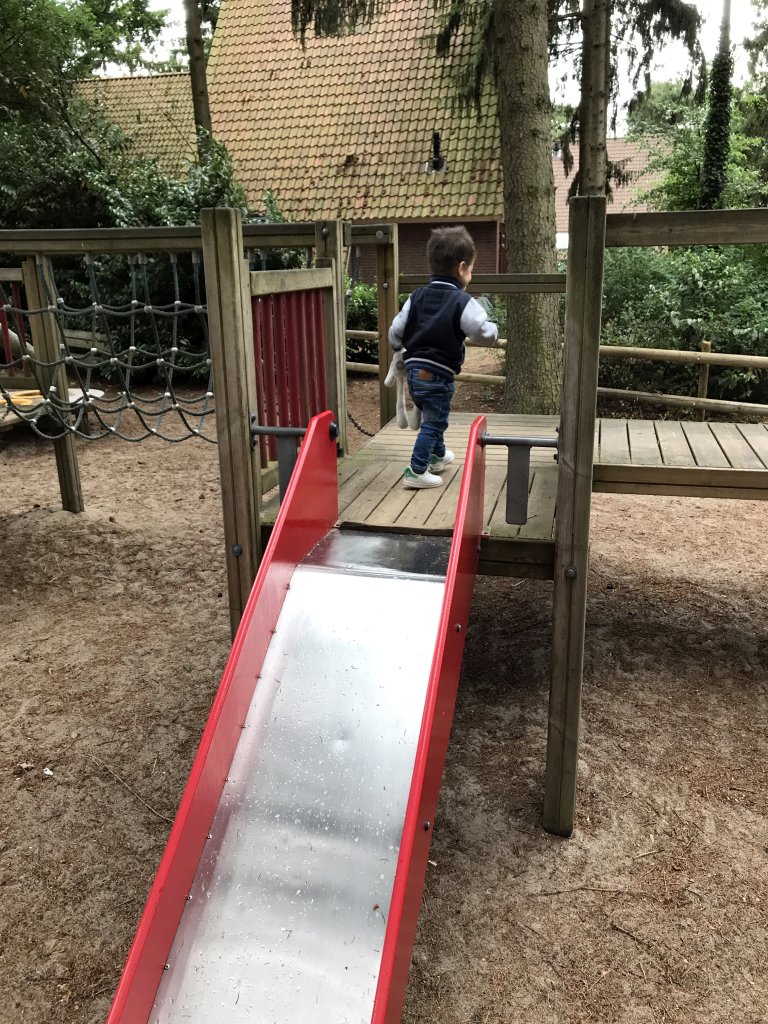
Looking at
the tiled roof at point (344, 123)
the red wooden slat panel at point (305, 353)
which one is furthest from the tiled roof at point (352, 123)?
the red wooden slat panel at point (305, 353)

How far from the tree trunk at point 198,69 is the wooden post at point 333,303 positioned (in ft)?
29.3

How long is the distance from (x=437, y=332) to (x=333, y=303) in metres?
0.78

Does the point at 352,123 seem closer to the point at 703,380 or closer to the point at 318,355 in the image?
the point at 703,380

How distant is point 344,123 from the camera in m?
15.9

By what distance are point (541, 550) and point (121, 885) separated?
182cm

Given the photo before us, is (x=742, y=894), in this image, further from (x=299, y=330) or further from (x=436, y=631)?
(x=299, y=330)

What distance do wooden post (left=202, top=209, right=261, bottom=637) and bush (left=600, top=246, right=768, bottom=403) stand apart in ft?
22.9

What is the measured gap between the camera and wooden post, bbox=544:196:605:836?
2.37 meters

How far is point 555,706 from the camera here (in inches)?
111

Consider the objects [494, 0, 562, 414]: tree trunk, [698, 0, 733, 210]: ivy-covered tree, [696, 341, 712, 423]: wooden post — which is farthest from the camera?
[698, 0, 733, 210]: ivy-covered tree

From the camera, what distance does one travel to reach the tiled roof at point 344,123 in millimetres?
14781

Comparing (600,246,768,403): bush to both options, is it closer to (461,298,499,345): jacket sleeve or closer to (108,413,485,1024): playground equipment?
(461,298,499,345): jacket sleeve

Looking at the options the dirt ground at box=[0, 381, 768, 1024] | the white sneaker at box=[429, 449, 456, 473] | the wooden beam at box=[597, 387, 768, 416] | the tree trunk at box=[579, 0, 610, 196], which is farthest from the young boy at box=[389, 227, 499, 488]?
the tree trunk at box=[579, 0, 610, 196]

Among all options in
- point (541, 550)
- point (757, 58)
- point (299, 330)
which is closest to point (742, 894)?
point (541, 550)
